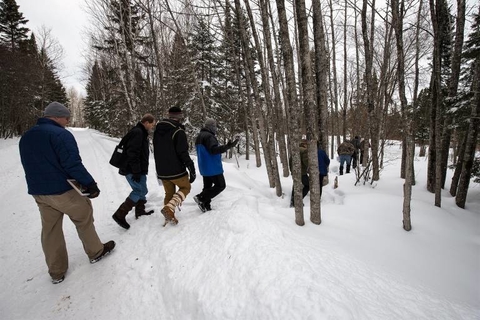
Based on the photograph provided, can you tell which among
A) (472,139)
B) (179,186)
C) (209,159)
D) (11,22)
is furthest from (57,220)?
(11,22)

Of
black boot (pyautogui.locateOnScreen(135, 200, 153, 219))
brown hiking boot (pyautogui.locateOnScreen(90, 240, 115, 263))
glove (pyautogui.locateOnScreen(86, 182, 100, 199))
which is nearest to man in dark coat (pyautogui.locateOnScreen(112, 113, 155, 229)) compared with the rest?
black boot (pyautogui.locateOnScreen(135, 200, 153, 219))

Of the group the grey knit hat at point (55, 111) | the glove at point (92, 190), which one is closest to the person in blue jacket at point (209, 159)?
the glove at point (92, 190)

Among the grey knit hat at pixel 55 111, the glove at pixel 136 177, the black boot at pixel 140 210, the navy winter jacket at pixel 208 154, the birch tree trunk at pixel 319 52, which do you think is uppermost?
the birch tree trunk at pixel 319 52

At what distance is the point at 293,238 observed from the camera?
306 centimetres

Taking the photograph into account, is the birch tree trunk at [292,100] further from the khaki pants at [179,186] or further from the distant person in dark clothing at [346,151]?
the distant person in dark clothing at [346,151]

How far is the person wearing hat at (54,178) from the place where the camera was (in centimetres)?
268

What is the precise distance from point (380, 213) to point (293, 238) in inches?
115

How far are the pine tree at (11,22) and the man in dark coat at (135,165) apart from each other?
2927 cm

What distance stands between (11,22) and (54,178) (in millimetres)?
32507

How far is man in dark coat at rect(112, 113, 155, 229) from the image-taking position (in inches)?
153

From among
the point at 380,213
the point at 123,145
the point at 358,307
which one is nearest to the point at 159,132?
the point at 123,145

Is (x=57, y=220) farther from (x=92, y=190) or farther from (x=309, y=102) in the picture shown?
(x=309, y=102)

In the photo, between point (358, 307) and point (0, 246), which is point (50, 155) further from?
point (358, 307)

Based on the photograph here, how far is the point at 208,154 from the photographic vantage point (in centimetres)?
401
